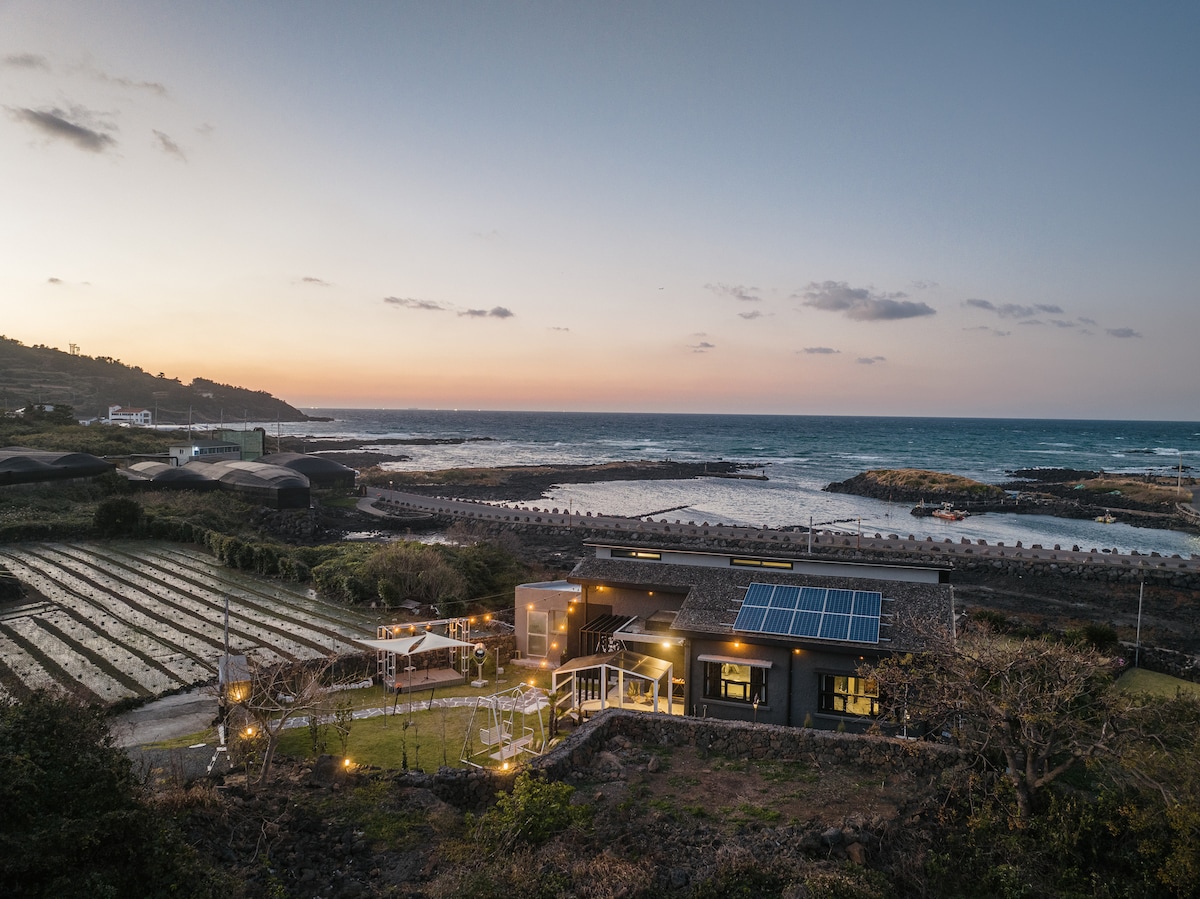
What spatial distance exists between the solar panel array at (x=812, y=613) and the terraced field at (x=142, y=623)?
45.7 ft

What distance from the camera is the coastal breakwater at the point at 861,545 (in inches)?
1480

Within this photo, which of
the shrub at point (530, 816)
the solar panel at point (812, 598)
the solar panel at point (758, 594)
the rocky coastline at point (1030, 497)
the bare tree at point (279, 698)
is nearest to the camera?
the shrub at point (530, 816)

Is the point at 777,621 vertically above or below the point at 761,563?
below

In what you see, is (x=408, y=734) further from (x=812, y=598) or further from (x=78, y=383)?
(x=78, y=383)

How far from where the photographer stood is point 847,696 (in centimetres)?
1605

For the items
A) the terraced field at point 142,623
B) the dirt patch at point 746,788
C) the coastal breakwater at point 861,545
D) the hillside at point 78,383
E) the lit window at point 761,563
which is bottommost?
the terraced field at point 142,623

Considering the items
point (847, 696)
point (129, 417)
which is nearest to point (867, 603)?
point (847, 696)

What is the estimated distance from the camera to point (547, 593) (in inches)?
854

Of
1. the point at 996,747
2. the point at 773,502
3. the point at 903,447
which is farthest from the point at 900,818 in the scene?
the point at 903,447

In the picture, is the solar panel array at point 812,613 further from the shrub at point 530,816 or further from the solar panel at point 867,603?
the shrub at point 530,816

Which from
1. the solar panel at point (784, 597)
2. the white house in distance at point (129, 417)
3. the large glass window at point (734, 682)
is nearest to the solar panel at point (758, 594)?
the solar panel at point (784, 597)

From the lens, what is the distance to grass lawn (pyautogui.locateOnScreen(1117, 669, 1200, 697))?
1919cm

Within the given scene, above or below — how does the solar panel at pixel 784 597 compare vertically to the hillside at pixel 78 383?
below

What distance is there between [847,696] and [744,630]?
2.73 m
